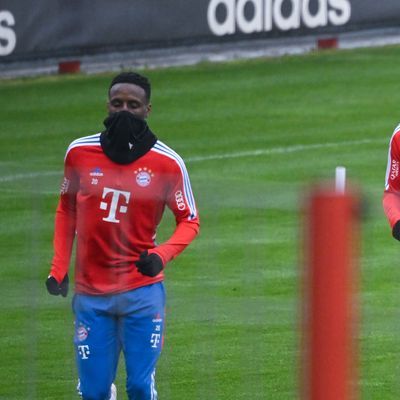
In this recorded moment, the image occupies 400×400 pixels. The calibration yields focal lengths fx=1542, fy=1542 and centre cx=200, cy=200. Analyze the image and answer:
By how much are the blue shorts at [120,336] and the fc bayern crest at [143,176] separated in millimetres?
472

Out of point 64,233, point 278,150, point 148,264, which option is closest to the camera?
point 148,264

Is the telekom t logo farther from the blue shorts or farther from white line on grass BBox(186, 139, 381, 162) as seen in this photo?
white line on grass BBox(186, 139, 381, 162)

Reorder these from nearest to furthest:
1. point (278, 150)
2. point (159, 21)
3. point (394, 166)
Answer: point (394, 166) → point (278, 150) → point (159, 21)

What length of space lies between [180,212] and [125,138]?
43 cm

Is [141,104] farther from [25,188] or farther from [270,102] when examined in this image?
[270,102]

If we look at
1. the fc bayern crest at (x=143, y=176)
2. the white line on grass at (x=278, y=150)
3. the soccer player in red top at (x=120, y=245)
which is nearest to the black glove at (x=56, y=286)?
the soccer player in red top at (x=120, y=245)

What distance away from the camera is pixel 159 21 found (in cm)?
2066

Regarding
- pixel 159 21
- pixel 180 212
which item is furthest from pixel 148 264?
pixel 159 21

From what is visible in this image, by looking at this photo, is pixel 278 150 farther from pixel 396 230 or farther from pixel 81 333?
pixel 81 333

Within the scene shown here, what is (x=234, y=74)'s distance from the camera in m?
21.1

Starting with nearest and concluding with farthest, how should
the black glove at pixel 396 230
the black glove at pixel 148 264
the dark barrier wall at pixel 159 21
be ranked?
the black glove at pixel 148 264 < the black glove at pixel 396 230 < the dark barrier wall at pixel 159 21

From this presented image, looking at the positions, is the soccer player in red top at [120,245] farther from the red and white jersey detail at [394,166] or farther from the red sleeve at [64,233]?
the red and white jersey detail at [394,166]

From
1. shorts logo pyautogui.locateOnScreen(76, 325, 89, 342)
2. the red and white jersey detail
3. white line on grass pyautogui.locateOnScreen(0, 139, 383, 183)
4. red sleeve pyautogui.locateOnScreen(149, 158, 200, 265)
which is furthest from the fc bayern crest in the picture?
white line on grass pyautogui.locateOnScreen(0, 139, 383, 183)

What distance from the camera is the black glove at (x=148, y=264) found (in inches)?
269
